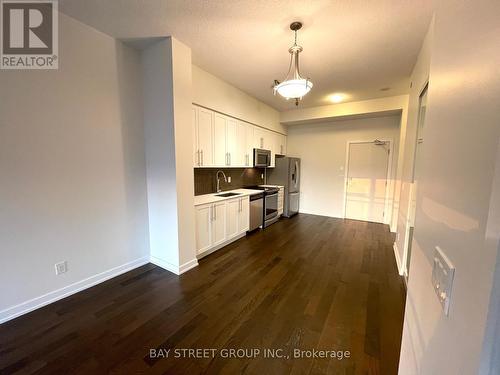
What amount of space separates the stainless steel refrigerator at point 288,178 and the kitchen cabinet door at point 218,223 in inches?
94.8

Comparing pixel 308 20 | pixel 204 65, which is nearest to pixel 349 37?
pixel 308 20

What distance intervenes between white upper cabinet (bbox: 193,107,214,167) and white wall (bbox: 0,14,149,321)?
0.78 meters

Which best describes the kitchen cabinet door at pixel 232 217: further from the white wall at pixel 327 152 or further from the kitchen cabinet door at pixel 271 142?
the white wall at pixel 327 152

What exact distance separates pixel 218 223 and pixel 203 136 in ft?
4.71

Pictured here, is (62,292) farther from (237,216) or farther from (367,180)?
(367,180)

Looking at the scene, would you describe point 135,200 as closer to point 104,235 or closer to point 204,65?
point 104,235

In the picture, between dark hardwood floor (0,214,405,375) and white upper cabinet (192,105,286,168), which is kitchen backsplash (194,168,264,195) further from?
dark hardwood floor (0,214,405,375)

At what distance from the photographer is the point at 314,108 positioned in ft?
16.5

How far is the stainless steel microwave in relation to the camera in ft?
15.4

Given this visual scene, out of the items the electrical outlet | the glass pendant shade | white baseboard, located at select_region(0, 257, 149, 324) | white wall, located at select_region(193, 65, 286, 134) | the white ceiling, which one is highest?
the white ceiling

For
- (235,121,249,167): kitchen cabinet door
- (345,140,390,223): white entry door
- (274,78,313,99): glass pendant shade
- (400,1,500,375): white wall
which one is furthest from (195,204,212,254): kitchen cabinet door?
(345,140,390,223): white entry door

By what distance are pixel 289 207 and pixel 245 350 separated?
13.5 ft

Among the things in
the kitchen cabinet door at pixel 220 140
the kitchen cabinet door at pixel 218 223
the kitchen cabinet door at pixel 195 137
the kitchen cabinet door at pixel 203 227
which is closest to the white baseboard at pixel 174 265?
the kitchen cabinet door at pixel 203 227

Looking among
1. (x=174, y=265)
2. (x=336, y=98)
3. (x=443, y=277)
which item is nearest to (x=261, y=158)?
(x=336, y=98)
